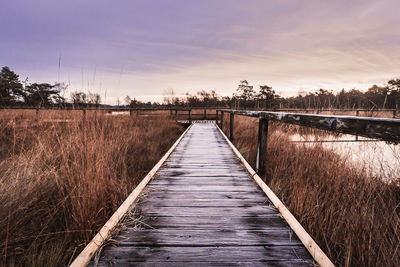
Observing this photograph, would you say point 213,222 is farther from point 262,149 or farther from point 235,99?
point 235,99

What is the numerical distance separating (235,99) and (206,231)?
48849 millimetres

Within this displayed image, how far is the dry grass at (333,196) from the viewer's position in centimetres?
157

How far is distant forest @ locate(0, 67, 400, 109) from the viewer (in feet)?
11.6

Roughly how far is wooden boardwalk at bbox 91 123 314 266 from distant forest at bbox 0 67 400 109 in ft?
8.25

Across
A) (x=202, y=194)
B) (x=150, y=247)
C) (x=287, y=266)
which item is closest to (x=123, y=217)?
(x=150, y=247)

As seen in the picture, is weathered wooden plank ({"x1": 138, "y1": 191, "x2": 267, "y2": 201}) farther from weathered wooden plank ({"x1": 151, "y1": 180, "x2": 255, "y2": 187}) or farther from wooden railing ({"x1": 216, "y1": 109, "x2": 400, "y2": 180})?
A: wooden railing ({"x1": 216, "y1": 109, "x2": 400, "y2": 180})

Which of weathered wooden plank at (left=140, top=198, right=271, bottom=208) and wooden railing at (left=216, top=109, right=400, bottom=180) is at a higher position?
wooden railing at (left=216, top=109, right=400, bottom=180)

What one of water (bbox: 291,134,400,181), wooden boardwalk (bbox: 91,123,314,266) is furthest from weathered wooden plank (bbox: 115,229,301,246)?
water (bbox: 291,134,400,181)

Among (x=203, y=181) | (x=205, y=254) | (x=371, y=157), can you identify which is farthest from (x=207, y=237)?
(x=371, y=157)

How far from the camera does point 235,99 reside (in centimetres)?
4806

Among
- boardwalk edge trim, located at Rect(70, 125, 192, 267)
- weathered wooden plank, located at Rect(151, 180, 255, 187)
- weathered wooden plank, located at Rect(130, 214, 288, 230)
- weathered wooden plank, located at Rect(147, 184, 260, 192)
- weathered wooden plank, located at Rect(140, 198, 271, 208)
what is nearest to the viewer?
boardwalk edge trim, located at Rect(70, 125, 192, 267)

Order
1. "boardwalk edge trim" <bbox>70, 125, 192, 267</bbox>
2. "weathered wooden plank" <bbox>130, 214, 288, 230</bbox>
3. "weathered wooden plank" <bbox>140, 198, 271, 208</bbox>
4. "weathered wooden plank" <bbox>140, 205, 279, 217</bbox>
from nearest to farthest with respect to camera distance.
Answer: "boardwalk edge trim" <bbox>70, 125, 192, 267</bbox>, "weathered wooden plank" <bbox>130, 214, 288, 230</bbox>, "weathered wooden plank" <bbox>140, 205, 279, 217</bbox>, "weathered wooden plank" <bbox>140, 198, 271, 208</bbox>

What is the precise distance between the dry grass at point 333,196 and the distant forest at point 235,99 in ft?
7.78

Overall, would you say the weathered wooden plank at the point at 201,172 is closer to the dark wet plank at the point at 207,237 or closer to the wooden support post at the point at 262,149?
the wooden support post at the point at 262,149
